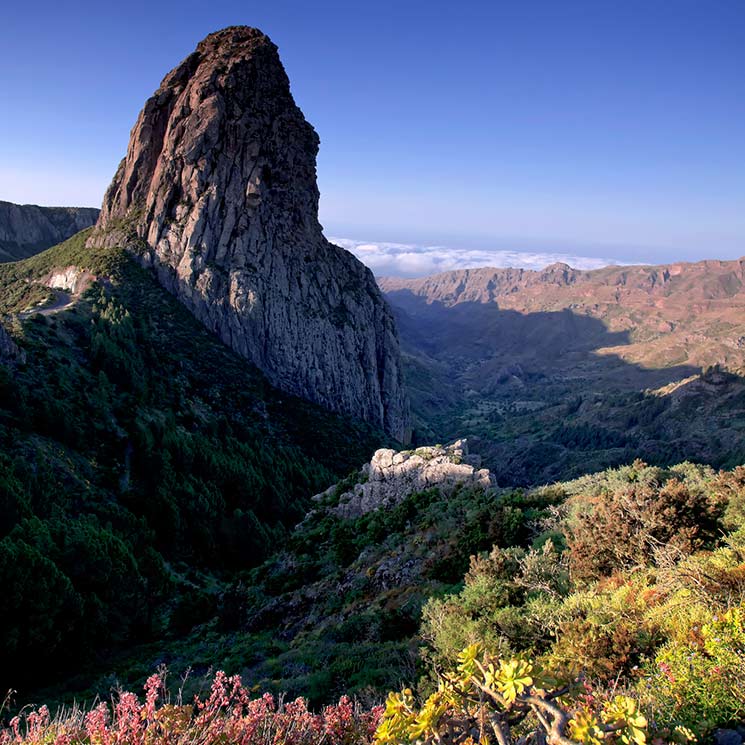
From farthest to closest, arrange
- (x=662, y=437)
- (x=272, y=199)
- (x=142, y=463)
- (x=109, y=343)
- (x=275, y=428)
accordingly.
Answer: (x=662, y=437)
(x=272, y=199)
(x=275, y=428)
(x=109, y=343)
(x=142, y=463)

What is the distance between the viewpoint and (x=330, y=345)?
86.1 meters

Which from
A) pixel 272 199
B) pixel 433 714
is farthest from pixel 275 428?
pixel 433 714

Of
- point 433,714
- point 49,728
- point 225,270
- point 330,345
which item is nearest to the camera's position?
point 433,714

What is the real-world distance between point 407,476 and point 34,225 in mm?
150373

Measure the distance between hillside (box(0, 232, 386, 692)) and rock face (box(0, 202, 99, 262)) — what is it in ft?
227

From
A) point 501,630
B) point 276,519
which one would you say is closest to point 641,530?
point 501,630

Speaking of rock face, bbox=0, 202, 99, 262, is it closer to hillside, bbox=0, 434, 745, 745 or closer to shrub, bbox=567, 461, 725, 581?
hillside, bbox=0, 434, 745, 745

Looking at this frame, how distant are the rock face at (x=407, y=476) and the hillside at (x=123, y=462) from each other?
10.5 m

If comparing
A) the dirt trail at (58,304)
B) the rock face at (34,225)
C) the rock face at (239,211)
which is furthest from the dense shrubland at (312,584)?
the rock face at (34,225)

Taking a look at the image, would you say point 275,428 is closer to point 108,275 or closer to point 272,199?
point 108,275

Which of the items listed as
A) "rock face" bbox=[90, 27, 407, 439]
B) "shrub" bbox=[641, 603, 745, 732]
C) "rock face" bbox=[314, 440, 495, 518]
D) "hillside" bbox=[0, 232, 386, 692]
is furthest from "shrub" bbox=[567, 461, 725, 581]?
"rock face" bbox=[90, 27, 407, 439]

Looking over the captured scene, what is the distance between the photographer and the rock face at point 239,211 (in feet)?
238

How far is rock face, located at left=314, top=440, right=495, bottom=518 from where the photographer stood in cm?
2788

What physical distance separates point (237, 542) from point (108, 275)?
4276 centimetres
